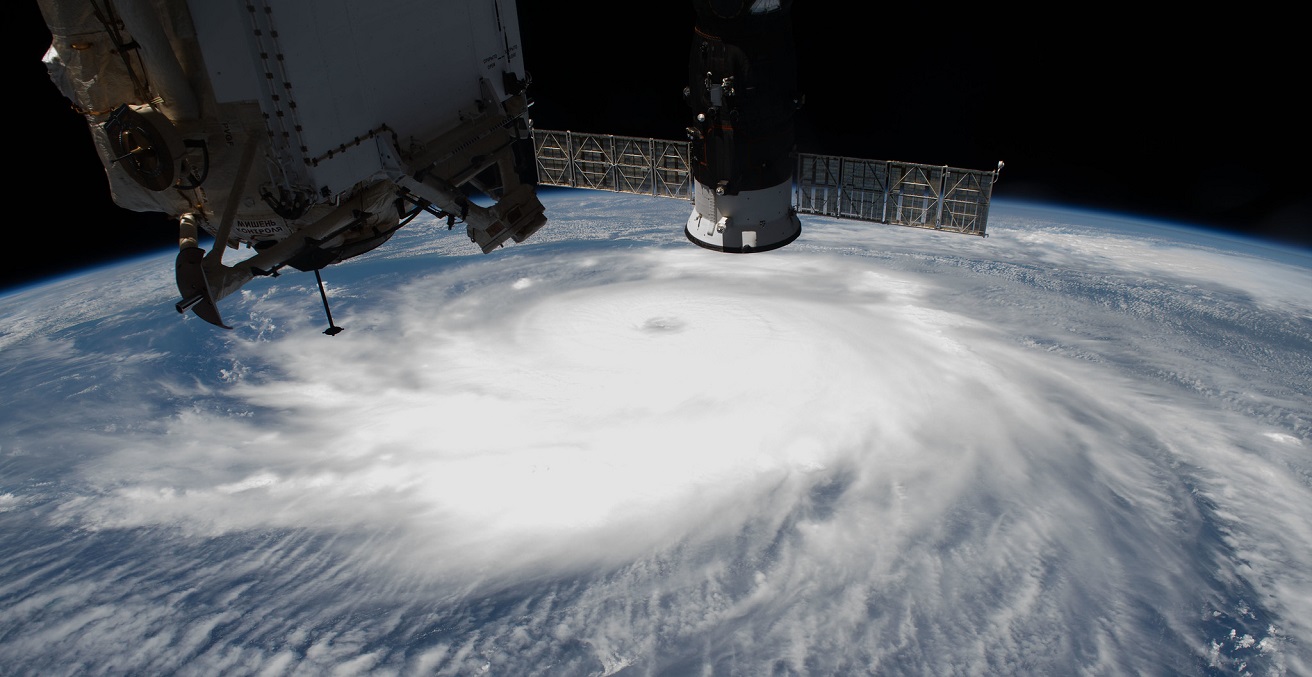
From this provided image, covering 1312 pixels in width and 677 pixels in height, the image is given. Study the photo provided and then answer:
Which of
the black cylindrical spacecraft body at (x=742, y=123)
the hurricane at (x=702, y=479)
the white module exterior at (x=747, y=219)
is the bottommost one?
the hurricane at (x=702, y=479)

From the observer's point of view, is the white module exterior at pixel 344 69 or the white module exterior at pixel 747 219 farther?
the white module exterior at pixel 747 219

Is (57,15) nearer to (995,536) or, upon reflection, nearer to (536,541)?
(536,541)

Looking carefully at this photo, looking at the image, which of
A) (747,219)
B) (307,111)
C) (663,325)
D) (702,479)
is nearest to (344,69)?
(307,111)

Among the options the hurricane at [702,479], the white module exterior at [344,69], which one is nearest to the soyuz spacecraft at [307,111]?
the white module exterior at [344,69]

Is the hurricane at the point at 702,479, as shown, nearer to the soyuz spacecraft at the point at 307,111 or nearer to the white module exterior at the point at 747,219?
the white module exterior at the point at 747,219

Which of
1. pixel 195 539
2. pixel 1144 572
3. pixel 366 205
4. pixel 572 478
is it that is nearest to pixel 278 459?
pixel 195 539

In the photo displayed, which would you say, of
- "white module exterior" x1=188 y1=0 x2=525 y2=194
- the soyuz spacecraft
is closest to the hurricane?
the soyuz spacecraft

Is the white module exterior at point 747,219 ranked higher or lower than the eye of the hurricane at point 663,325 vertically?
higher
